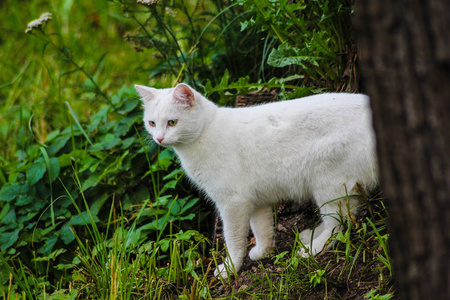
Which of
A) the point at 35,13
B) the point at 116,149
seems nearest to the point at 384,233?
the point at 116,149

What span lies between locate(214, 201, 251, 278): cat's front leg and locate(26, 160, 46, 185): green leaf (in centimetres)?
167

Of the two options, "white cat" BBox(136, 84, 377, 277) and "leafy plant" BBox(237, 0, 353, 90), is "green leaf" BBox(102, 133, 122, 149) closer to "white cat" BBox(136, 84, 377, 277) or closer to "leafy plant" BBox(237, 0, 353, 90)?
"white cat" BBox(136, 84, 377, 277)

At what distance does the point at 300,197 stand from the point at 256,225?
360 millimetres

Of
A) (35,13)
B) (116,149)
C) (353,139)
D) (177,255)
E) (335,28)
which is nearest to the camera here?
(353,139)

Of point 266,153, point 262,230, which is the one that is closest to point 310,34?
point 266,153

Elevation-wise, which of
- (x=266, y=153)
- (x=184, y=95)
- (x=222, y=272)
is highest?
(x=184, y=95)

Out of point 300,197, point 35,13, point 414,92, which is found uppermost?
point 35,13

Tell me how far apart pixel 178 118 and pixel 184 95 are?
0.15 metres

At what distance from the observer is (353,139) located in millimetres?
2648

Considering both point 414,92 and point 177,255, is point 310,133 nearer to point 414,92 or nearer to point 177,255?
point 177,255

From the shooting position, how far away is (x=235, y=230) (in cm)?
292

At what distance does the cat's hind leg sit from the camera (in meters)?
3.03

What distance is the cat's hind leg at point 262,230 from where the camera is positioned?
3.03 m

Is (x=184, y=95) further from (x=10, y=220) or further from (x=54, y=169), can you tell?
(x=10, y=220)
